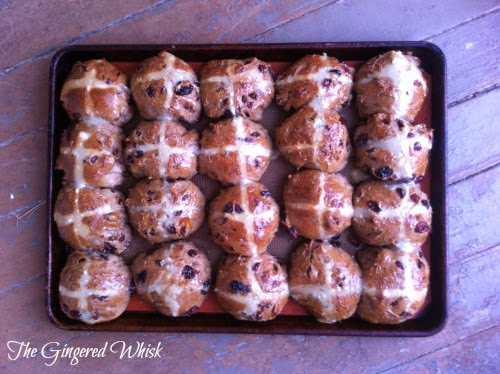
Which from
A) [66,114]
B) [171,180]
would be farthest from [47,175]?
[171,180]

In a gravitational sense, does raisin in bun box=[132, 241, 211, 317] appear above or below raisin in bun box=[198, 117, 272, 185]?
below

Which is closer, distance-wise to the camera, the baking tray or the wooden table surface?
the baking tray

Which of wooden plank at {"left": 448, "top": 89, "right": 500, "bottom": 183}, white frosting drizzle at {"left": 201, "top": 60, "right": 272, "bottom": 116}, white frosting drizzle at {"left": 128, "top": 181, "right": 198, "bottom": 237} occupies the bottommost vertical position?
wooden plank at {"left": 448, "top": 89, "right": 500, "bottom": 183}

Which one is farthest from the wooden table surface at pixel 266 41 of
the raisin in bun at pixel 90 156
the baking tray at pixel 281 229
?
the raisin in bun at pixel 90 156

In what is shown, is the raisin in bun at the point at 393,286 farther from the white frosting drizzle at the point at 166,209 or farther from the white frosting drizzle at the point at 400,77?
the white frosting drizzle at the point at 166,209

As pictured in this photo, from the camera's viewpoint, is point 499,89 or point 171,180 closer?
point 171,180

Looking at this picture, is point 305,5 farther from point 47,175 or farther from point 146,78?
point 47,175

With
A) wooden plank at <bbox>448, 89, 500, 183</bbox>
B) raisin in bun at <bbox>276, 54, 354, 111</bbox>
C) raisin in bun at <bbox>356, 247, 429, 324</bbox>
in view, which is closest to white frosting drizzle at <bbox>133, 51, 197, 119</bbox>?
raisin in bun at <bbox>276, 54, 354, 111</bbox>

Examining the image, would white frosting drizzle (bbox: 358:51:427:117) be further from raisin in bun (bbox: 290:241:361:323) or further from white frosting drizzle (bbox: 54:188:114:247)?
white frosting drizzle (bbox: 54:188:114:247)
